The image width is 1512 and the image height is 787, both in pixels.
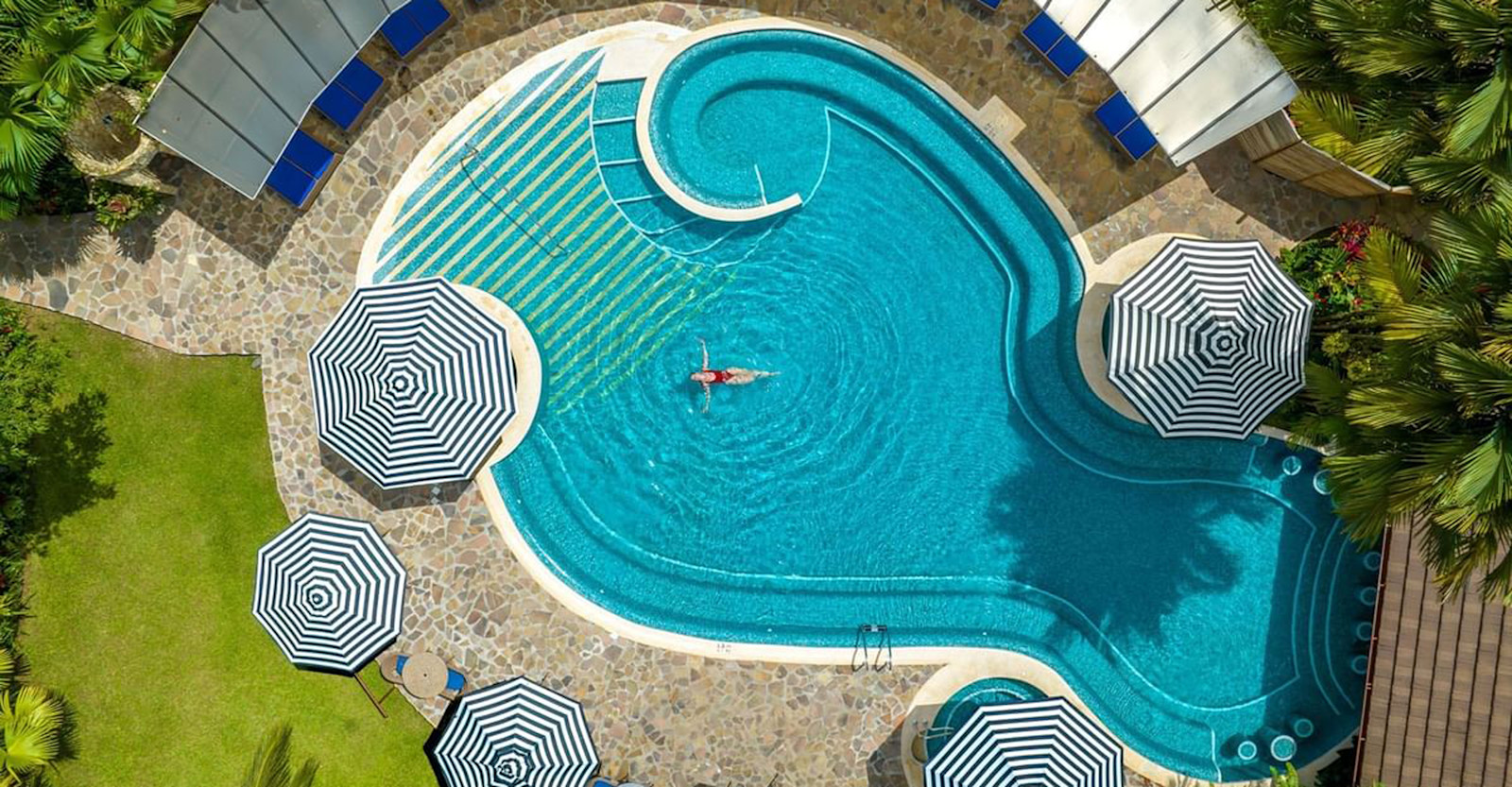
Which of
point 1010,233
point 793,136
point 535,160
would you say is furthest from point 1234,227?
point 535,160

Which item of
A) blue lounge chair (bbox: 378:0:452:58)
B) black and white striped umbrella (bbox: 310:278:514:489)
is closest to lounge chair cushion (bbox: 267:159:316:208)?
black and white striped umbrella (bbox: 310:278:514:489)

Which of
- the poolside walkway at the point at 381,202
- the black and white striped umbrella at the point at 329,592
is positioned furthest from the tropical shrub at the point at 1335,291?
the black and white striped umbrella at the point at 329,592

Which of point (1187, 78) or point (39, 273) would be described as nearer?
point (1187, 78)

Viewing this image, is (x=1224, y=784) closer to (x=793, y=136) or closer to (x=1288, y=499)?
(x=1288, y=499)

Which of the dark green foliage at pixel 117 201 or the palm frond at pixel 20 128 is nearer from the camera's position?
the palm frond at pixel 20 128

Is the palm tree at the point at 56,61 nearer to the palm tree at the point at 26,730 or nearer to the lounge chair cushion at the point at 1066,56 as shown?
the palm tree at the point at 26,730

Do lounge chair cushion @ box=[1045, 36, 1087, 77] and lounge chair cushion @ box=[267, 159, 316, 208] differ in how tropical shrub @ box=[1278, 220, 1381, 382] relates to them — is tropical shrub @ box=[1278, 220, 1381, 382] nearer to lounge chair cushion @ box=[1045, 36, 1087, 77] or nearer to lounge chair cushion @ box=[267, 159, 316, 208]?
lounge chair cushion @ box=[1045, 36, 1087, 77]

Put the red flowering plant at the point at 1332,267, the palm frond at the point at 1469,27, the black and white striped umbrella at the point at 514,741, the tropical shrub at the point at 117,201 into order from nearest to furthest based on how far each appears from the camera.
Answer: the palm frond at the point at 1469,27
the black and white striped umbrella at the point at 514,741
the tropical shrub at the point at 117,201
the red flowering plant at the point at 1332,267
